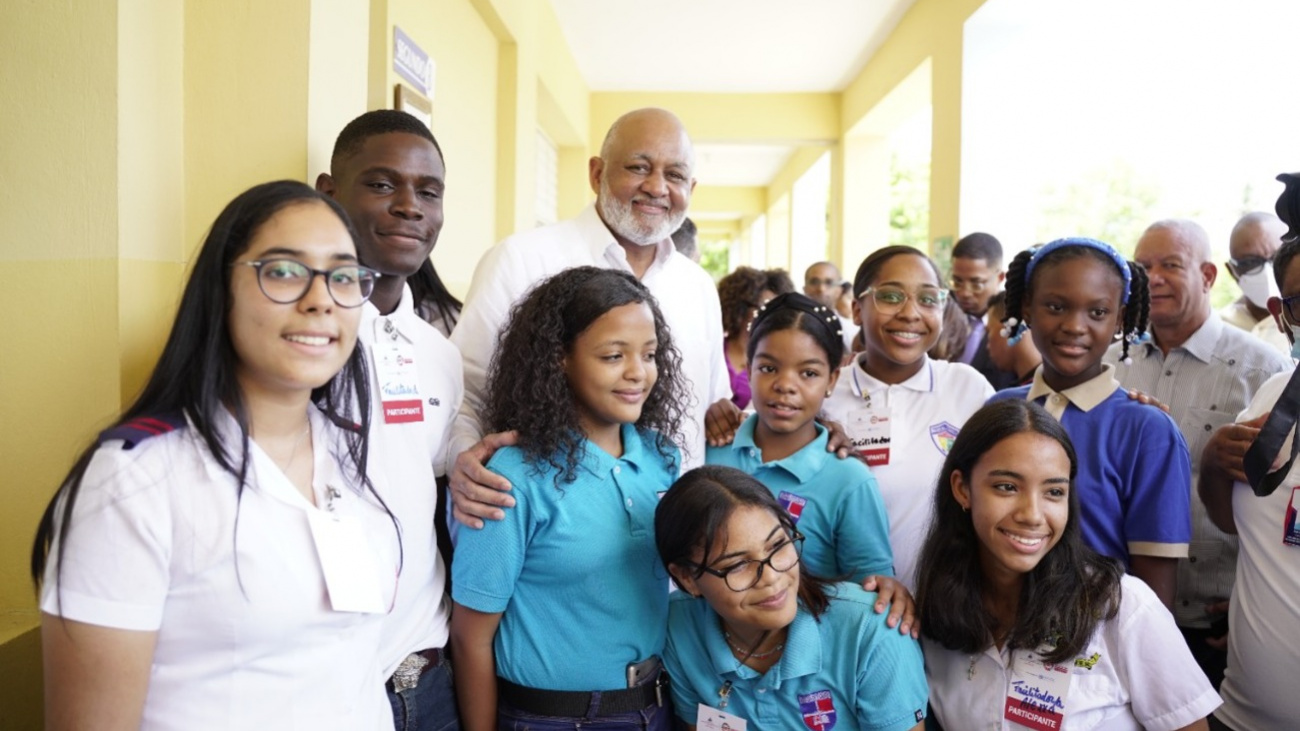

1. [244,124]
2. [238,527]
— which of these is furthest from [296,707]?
[244,124]

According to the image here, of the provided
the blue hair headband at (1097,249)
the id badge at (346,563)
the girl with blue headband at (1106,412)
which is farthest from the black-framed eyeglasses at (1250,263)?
the id badge at (346,563)

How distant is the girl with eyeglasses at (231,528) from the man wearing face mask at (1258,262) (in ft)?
12.5

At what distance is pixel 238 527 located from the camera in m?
1.22

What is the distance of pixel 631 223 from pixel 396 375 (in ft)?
3.37

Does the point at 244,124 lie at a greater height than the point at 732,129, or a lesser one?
lesser

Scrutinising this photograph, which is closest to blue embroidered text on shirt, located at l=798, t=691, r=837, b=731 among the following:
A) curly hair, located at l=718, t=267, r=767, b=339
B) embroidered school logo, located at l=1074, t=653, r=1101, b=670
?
embroidered school logo, located at l=1074, t=653, r=1101, b=670

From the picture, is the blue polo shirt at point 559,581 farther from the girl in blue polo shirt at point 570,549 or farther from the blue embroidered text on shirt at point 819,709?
the blue embroidered text on shirt at point 819,709

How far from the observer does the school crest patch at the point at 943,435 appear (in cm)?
232

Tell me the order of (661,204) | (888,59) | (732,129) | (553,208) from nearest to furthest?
(661,204) → (888,59) → (553,208) → (732,129)

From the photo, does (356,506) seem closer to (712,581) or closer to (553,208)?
(712,581)

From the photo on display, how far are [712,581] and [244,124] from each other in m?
1.54

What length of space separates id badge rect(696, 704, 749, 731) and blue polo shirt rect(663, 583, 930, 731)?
25mm

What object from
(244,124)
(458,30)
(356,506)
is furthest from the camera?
(458,30)

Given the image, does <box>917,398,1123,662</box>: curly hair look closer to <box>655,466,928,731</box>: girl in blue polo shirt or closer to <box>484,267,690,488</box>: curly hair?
<box>655,466,928,731</box>: girl in blue polo shirt
